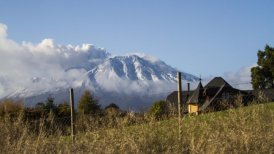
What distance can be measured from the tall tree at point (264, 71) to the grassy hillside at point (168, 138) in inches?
1729

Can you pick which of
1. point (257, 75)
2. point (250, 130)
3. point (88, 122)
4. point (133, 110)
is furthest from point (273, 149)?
point (257, 75)

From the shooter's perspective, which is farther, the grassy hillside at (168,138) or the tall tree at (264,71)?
the tall tree at (264,71)

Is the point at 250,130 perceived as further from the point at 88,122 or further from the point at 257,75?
the point at 257,75

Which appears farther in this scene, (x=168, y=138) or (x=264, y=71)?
(x=264, y=71)

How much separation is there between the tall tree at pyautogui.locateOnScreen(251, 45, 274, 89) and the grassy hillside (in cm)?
4390

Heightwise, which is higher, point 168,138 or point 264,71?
point 264,71

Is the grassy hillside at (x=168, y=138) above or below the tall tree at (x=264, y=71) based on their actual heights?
below

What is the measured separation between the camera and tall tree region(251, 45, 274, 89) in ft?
174

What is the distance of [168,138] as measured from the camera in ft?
30.4

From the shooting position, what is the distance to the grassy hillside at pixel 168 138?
8258 millimetres

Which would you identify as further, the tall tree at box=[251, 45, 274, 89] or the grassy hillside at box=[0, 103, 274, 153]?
the tall tree at box=[251, 45, 274, 89]

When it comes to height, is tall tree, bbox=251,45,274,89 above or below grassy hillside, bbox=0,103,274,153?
above

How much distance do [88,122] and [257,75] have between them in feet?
148

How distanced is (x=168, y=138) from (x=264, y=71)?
47245mm
